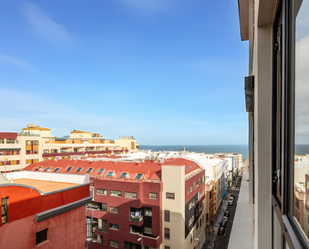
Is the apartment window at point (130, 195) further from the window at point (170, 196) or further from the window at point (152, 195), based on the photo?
the window at point (170, 196)

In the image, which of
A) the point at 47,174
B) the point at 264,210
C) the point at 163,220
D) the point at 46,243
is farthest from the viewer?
the point at 163,220

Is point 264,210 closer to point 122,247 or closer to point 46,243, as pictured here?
point 46,243

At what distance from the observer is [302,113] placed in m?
1.06

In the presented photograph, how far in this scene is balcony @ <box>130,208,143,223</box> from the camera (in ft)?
66.2

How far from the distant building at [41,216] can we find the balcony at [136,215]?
34.2 ft

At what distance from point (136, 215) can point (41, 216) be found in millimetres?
14065

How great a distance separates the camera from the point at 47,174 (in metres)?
12.6

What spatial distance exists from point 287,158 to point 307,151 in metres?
0.48

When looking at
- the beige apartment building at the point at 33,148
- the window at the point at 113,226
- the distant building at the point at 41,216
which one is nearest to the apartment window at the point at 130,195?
the window at the point at 113,226

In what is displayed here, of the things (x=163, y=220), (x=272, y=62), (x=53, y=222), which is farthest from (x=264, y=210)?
(x=163, y=220)

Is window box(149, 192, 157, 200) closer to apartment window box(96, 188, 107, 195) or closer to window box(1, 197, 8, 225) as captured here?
apartment window box(96, 188, 107, 195)

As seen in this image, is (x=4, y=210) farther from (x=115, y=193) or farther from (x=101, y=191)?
(x=101, y=191)

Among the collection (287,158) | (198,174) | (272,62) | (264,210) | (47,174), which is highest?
(272,62)

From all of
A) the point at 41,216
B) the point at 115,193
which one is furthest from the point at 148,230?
the point at 41,216
